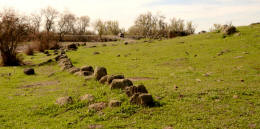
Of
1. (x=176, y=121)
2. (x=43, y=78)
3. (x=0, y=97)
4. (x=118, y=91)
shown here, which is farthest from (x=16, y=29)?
(x=176, y=121)

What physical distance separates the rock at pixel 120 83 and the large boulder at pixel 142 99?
1.42 metres

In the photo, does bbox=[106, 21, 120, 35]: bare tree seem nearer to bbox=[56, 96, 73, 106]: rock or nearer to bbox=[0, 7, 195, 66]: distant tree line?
bbox=[0, 7, 195, 66]: distant tree line

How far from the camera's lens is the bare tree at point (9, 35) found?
20892 mm

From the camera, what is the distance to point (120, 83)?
9.32 meters

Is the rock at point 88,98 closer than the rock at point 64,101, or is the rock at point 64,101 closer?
the rock at point 64,101

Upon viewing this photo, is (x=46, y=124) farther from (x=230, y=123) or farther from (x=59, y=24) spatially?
(x=59, y=24)

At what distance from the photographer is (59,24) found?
2518 inches

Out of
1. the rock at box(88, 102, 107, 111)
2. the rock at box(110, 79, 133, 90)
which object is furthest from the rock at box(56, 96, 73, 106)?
the rock at box(110, 79, 133, 90)

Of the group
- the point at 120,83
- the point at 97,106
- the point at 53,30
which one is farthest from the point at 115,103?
the point at 53,30

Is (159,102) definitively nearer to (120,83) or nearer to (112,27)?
(120,83)

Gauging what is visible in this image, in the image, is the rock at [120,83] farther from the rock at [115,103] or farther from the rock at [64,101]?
the rock at [64,101]

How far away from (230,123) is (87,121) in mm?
3696

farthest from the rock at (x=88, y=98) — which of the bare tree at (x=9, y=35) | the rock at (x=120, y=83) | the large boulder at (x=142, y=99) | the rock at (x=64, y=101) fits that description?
the bare tree at (x=9, y=35)

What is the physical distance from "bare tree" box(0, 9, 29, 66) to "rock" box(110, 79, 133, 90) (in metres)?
14.6
